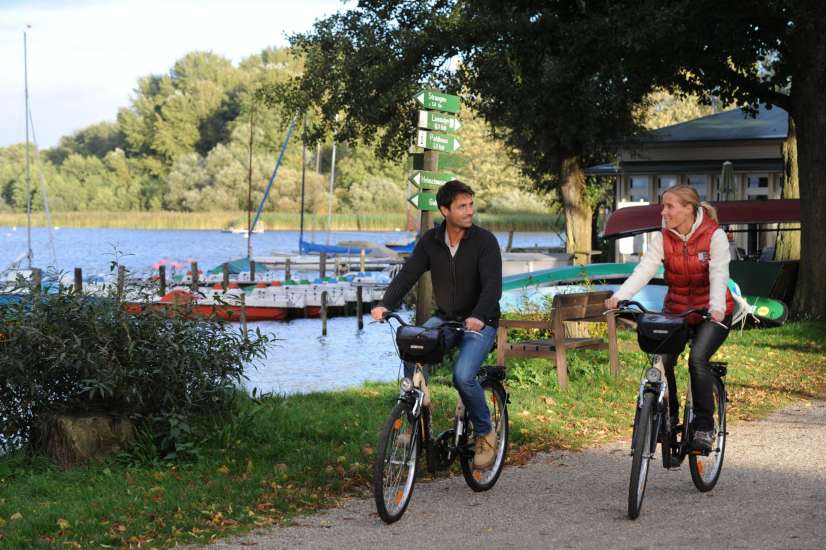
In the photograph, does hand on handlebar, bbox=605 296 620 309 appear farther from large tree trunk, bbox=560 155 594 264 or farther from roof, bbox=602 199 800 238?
large tree trunk, bbox=560 155 594 264

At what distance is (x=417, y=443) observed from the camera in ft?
22.4

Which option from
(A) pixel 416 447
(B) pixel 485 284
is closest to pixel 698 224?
(B) pixel 485 284

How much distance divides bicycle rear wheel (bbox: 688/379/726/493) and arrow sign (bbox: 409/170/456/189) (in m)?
5.10

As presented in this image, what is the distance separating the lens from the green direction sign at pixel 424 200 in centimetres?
1190

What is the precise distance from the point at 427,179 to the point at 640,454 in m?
6.00

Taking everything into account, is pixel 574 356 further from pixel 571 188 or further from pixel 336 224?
pixel 336 224

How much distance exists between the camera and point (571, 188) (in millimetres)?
39031

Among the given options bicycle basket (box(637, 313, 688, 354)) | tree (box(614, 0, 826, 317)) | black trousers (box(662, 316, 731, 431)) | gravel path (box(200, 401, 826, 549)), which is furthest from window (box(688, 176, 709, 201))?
bicycle basket (box(637, 313, 688, 354))

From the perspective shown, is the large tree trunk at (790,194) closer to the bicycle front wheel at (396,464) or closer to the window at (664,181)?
the window at (664,181)

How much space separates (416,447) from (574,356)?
22.5 ft

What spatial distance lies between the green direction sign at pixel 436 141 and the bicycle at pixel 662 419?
5316 mm

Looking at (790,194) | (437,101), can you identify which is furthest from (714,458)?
(790,194)

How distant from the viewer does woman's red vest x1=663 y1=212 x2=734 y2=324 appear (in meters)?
7.08

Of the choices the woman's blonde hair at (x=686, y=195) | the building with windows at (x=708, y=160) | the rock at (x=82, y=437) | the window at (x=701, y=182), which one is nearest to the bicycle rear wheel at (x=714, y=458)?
the woman's blonde hair at (x=686, y=195)
